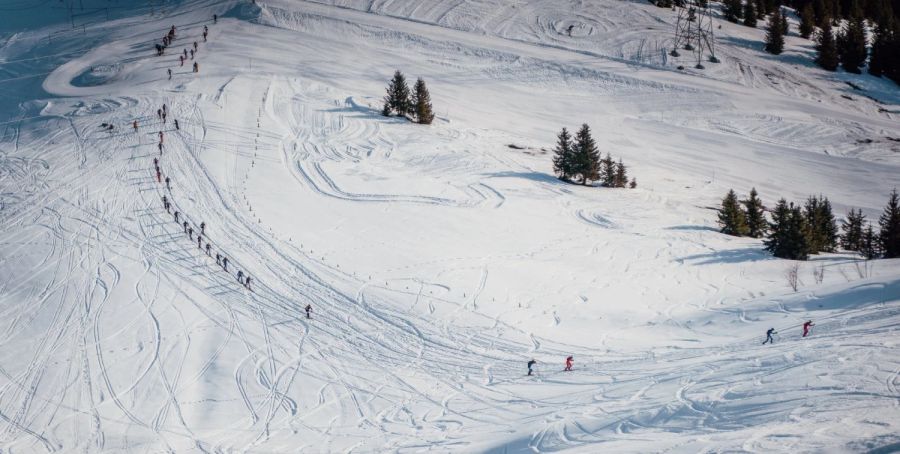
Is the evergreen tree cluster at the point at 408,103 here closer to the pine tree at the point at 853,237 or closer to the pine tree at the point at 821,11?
the pine tree at the point at 853,237

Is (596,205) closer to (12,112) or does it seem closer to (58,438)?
(58,438)

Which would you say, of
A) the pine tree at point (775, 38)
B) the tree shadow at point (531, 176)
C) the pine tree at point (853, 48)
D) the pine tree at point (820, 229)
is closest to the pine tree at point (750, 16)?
the pine tree at point (775, 38)

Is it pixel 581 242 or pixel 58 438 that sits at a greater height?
pixel 581 242

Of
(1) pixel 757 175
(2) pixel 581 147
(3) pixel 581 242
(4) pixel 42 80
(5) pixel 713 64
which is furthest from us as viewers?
(5) pixel 713 64

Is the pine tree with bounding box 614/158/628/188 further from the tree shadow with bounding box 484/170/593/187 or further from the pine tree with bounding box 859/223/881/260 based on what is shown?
the pine tree with bounding box 859/223/881/260

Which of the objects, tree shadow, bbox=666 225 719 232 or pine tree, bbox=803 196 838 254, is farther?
tree shadow, bbox=666 225 719 232

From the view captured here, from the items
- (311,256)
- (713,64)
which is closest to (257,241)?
(311,256)

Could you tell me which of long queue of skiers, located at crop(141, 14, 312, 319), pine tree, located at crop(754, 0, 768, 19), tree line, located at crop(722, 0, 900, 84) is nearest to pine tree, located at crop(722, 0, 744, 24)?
tree line, located at crop(722, 0, 900, 84)
